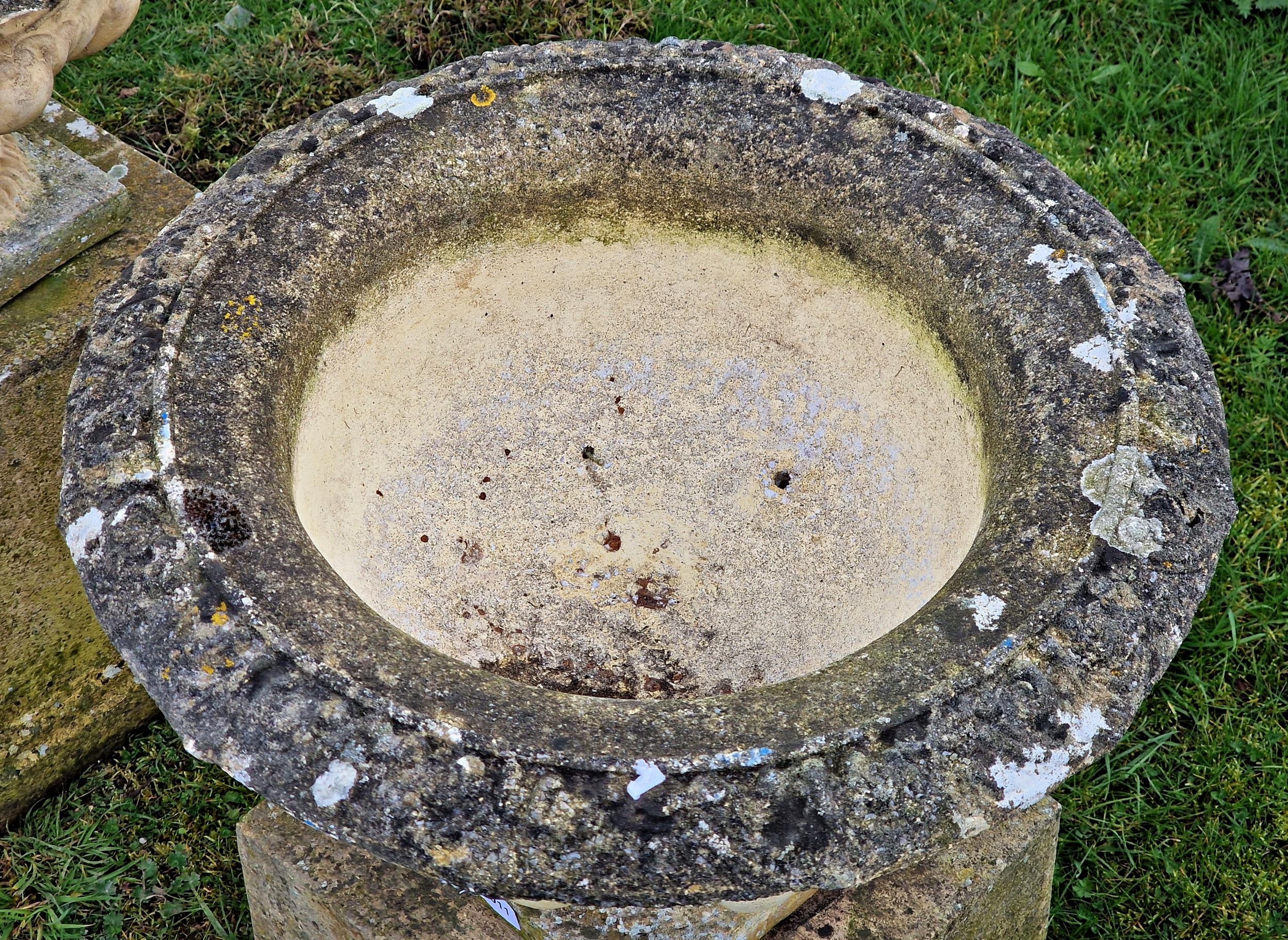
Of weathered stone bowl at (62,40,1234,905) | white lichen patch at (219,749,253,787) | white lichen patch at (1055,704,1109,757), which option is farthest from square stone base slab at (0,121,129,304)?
white lichen patch at (1055,704,1109,757)

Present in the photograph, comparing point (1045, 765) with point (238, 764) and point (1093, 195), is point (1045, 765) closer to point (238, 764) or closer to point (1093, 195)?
point (238, 764)

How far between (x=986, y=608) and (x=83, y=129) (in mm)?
2349

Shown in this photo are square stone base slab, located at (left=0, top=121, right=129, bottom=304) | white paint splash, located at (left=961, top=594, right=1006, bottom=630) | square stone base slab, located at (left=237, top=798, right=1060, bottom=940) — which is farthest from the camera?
square stone base slab, located at (left=0, top=121, right=129, bottom=304)

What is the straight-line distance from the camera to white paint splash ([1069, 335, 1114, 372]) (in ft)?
5.44

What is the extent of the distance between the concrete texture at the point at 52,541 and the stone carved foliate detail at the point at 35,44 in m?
0.57

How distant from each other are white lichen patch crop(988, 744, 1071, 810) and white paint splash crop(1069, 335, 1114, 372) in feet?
1.85

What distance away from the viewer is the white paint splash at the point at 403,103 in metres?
1.97

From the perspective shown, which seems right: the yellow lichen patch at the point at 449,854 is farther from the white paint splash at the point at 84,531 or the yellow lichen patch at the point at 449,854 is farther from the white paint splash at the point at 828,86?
the white paint splash at the point at 828,86

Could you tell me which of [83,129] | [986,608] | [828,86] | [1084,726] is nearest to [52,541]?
[83,129]

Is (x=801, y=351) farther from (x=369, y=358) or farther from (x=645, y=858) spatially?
(x=645, y=858)

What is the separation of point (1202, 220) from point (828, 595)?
6.67 ft

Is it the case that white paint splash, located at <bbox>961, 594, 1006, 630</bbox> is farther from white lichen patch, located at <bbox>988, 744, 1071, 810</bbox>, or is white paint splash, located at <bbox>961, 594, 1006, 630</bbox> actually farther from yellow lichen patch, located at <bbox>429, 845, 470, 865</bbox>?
yellow lichen patch, located at <bbox>429, 845, 470, 865</bbox>

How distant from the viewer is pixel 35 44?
178cm

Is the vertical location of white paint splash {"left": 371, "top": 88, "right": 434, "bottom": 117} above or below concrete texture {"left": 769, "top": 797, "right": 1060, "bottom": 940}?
above
